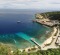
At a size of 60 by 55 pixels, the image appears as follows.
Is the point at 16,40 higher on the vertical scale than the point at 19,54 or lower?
lower

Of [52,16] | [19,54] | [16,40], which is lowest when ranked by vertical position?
[52,16]

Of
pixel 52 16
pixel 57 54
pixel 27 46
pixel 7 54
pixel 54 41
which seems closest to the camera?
pixel 7 54

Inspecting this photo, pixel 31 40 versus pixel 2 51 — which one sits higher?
pixel 2 51

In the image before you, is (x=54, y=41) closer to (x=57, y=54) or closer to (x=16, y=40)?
(x=16, y=40)

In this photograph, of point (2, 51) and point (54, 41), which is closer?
point (2, 51)

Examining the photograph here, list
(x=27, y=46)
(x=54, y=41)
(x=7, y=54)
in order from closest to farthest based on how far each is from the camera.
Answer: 1. (x=7, y=54)
2. (x=27, y=46)
3. (x=54, y=41)

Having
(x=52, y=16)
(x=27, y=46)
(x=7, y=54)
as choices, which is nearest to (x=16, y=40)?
(x=27, y=46)

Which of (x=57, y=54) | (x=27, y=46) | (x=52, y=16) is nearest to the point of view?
(x=57, y=54)

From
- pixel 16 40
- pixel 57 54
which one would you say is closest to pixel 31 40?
pixel 16 40

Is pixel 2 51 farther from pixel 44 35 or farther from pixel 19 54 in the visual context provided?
pixel 44 35

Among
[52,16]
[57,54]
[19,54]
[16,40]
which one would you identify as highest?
[19,54]
